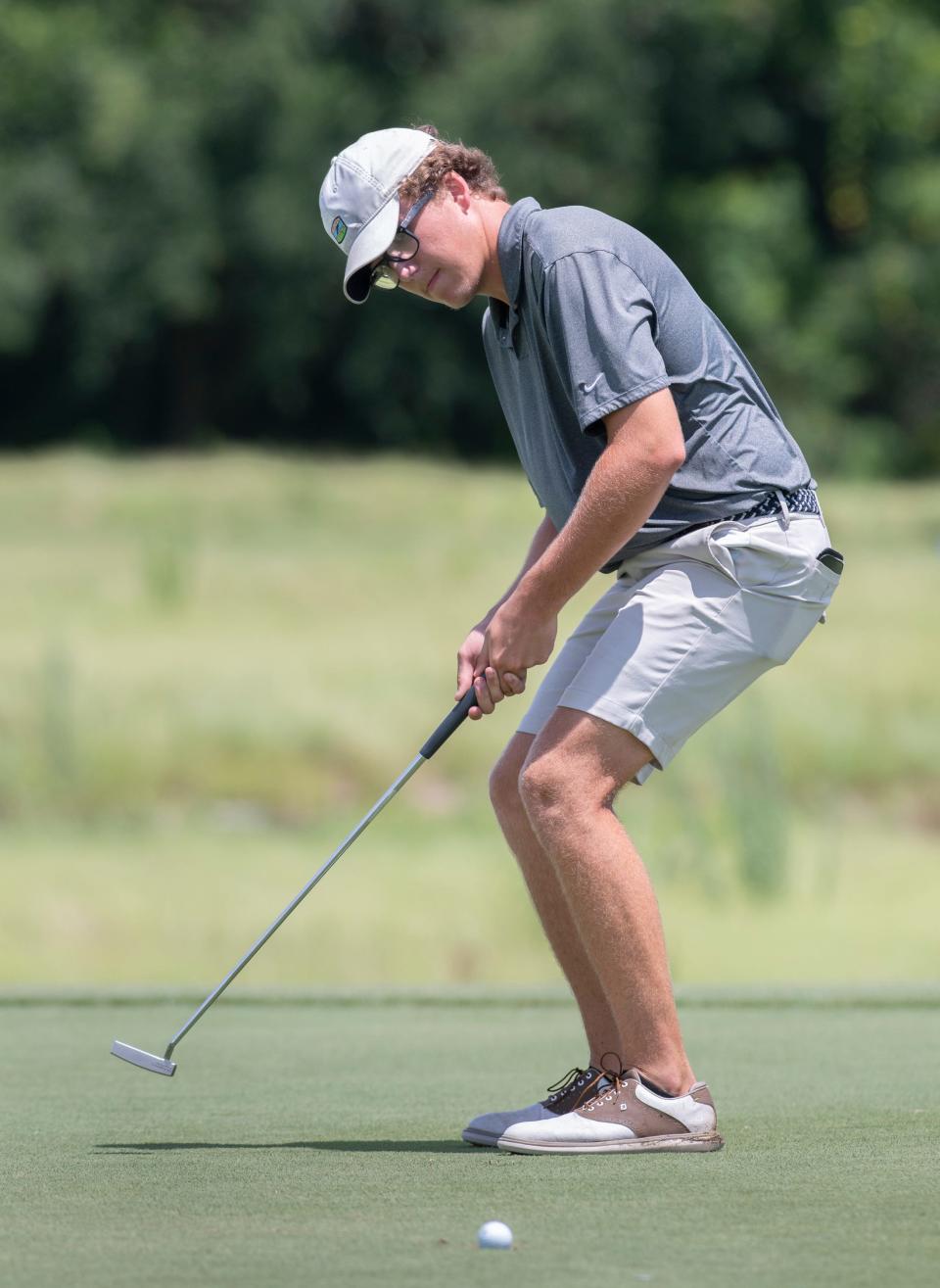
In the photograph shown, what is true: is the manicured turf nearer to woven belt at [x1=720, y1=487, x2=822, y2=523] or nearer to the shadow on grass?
the shadow on grass

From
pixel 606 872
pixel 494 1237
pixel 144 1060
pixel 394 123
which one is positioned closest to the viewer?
pixel 494 1237

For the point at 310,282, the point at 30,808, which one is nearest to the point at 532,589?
the point at 30,808

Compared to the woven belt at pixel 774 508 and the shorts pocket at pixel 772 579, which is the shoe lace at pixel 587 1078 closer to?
the shorts pocket at pixel 772 579

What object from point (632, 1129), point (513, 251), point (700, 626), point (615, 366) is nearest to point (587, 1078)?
point (632, 1129)

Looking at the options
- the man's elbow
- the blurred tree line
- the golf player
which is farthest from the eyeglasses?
the blurred tree line

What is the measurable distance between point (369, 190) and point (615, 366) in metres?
0.47

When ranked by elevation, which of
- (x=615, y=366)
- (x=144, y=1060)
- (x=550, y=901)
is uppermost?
(x=615, y=366)

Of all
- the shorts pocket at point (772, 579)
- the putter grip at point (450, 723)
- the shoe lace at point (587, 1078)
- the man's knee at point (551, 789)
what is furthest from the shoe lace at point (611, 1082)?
the shorts pocket at point (772, 579)

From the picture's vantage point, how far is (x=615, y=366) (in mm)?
3211

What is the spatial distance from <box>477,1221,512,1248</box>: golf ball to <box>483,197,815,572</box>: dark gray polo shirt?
1189mm

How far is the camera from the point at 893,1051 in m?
4.64

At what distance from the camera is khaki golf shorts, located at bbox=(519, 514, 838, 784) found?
3350mm

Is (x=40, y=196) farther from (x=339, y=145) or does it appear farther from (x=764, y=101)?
(x=764, y=101)

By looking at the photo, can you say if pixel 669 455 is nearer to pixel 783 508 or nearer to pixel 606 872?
Answer: pixel 783 508
